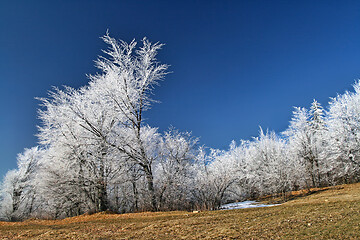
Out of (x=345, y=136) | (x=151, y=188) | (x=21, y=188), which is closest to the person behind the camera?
(x=151, y=188)

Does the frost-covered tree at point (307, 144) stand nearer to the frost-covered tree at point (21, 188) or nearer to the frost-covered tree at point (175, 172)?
the frost-covered tree at point (175, 172)

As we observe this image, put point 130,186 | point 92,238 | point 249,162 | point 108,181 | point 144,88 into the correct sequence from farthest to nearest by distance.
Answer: point 249,162 < point 130,186 < point 144,88 < point 108,181 < point 92,238

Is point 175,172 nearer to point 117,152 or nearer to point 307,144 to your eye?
point 117,152

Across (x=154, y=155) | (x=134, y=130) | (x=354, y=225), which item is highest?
(x=134, y=130)

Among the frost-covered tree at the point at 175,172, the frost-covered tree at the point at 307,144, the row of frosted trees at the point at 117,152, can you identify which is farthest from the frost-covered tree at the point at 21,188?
the frost-covered tree at the point at 307,144

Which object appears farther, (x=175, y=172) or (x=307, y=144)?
(x=307, y=144)

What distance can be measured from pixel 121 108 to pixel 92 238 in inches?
443

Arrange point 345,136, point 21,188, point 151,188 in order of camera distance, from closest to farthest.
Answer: point 151,188
point 345,136
point 21,188

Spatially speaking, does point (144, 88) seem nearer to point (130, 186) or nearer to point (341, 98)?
point (130, 186)

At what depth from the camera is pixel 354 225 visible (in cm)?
565

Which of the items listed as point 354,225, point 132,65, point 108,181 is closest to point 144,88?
point 132,65

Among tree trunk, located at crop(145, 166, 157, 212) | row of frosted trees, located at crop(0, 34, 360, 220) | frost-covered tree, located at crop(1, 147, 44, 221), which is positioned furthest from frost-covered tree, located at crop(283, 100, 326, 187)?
frost-covered tree, located at crop(1, 147, 44, 221)

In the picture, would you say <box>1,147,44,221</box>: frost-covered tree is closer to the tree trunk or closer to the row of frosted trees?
the row of frosted trees

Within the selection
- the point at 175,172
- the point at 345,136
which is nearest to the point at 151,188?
the point at 175,172
